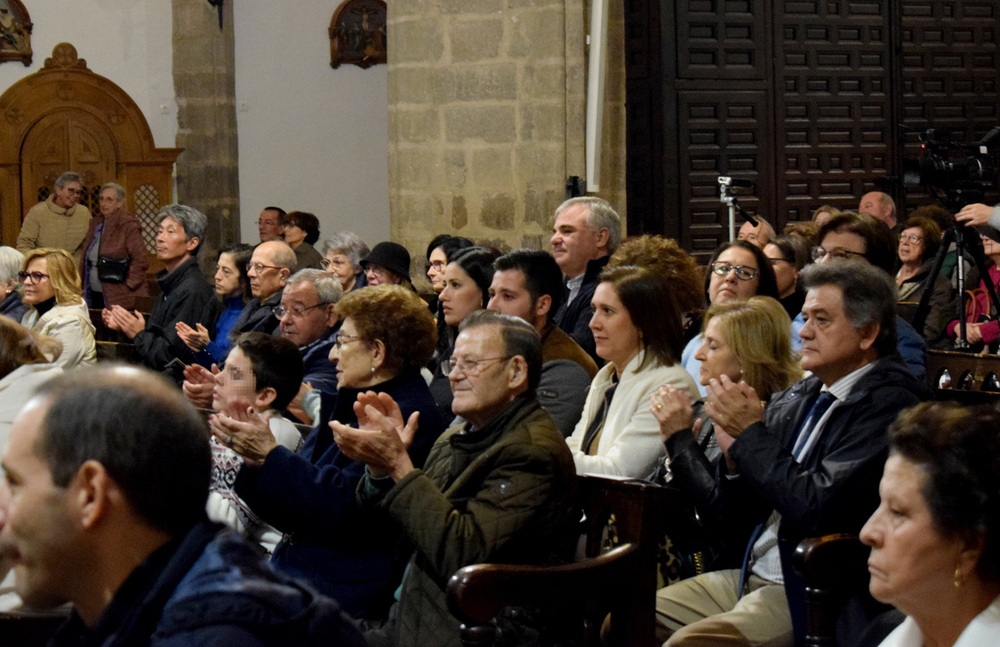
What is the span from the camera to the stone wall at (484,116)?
7.94 metres

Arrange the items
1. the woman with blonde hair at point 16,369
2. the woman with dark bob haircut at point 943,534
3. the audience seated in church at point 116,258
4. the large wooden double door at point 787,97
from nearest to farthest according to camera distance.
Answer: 1. the woman with dark bob haircut at point 943,534
2. the woman with blonde hair at point 16,369
3. the audience seated in church at point 116,258
4. the large wooden double door at point 787,97

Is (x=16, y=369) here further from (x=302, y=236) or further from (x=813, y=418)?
(x=302, y=236)

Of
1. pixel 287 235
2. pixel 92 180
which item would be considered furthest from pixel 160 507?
pixel 92 180

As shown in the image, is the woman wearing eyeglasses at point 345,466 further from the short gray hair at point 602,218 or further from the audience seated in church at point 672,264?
the short gray hair at point 602,218

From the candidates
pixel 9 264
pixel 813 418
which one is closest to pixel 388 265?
pixel 9 264

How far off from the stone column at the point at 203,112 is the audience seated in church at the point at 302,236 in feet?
12.2

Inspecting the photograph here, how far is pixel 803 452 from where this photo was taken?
2885mm

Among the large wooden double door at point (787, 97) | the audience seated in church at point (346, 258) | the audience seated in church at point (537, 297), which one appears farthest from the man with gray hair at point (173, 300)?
the large wooden double door at point (787, 97)

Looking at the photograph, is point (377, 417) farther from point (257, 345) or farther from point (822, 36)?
point (822, 36)

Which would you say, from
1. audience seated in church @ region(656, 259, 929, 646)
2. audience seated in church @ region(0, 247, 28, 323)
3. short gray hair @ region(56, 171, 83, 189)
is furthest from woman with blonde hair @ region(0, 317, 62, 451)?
short gray hair @ region(56, 171, 83, 189)

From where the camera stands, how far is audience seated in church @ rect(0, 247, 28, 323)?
22.1 ft

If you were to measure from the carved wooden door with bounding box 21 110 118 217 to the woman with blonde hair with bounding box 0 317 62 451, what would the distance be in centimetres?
844

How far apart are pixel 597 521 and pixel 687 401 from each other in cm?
40

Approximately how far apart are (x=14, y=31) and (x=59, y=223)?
2.41 meters
